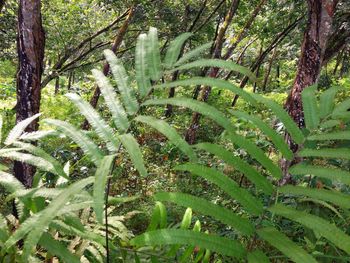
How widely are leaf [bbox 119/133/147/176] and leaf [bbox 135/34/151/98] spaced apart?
1.05 feet

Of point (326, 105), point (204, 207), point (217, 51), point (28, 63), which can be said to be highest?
point (217, 51)

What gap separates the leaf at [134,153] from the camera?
39.9 inches

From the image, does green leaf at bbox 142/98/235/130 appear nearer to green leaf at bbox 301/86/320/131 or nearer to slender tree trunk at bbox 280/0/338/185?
green leaf at bbox 301/86/320/131

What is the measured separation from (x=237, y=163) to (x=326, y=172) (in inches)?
11.0

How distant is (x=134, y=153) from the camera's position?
41.1 inches

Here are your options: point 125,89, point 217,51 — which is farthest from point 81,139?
point 217,51

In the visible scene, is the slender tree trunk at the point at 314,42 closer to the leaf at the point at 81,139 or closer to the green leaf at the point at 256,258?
the green leaf at the point at 256,258

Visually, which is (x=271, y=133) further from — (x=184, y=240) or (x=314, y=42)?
(x=314, y=42)

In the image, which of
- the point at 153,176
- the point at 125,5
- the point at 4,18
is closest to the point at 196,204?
the point at 153,176

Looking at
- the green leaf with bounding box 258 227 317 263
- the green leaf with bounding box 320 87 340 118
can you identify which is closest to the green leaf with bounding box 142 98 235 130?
the green leaf with bounding box 258 227 317 263

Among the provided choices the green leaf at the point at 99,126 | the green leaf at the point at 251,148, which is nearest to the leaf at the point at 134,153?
the green leaf at the point at 99,126

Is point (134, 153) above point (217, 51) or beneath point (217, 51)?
beneath

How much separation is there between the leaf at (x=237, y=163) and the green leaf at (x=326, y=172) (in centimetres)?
11

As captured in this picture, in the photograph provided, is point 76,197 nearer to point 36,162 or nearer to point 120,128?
point 36,162
